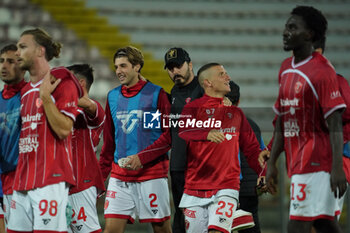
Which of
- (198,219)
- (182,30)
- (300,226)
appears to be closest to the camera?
(300,226)

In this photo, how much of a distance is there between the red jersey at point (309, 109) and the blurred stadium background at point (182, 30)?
7988 mm

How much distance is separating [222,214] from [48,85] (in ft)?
5.64

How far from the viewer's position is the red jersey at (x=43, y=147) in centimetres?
390

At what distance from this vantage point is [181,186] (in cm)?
541

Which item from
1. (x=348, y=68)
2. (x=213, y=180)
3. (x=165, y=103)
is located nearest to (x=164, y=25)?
(x=348, y=68)

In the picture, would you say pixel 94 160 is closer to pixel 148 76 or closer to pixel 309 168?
pixel 309 168

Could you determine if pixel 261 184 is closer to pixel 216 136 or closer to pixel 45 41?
pixel 216 136

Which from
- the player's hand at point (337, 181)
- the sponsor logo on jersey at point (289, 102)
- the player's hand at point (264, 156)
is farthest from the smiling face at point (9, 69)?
the player's hand at point (337, 181)

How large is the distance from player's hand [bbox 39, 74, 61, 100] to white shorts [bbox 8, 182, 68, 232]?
0.61 metres

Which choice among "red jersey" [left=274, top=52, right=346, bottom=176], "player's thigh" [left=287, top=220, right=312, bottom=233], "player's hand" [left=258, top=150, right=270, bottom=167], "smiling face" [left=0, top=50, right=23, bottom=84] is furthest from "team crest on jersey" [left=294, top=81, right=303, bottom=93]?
"smiling face" [left=0, top=50, right=23, bottom=84]

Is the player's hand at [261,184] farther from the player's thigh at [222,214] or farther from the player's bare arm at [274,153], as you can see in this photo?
the player's bare arm at [274,153]

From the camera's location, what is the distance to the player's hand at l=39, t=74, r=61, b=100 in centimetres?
384

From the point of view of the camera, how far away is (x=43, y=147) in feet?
12.9

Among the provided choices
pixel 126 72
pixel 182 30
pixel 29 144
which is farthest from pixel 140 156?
pixel 182 30
